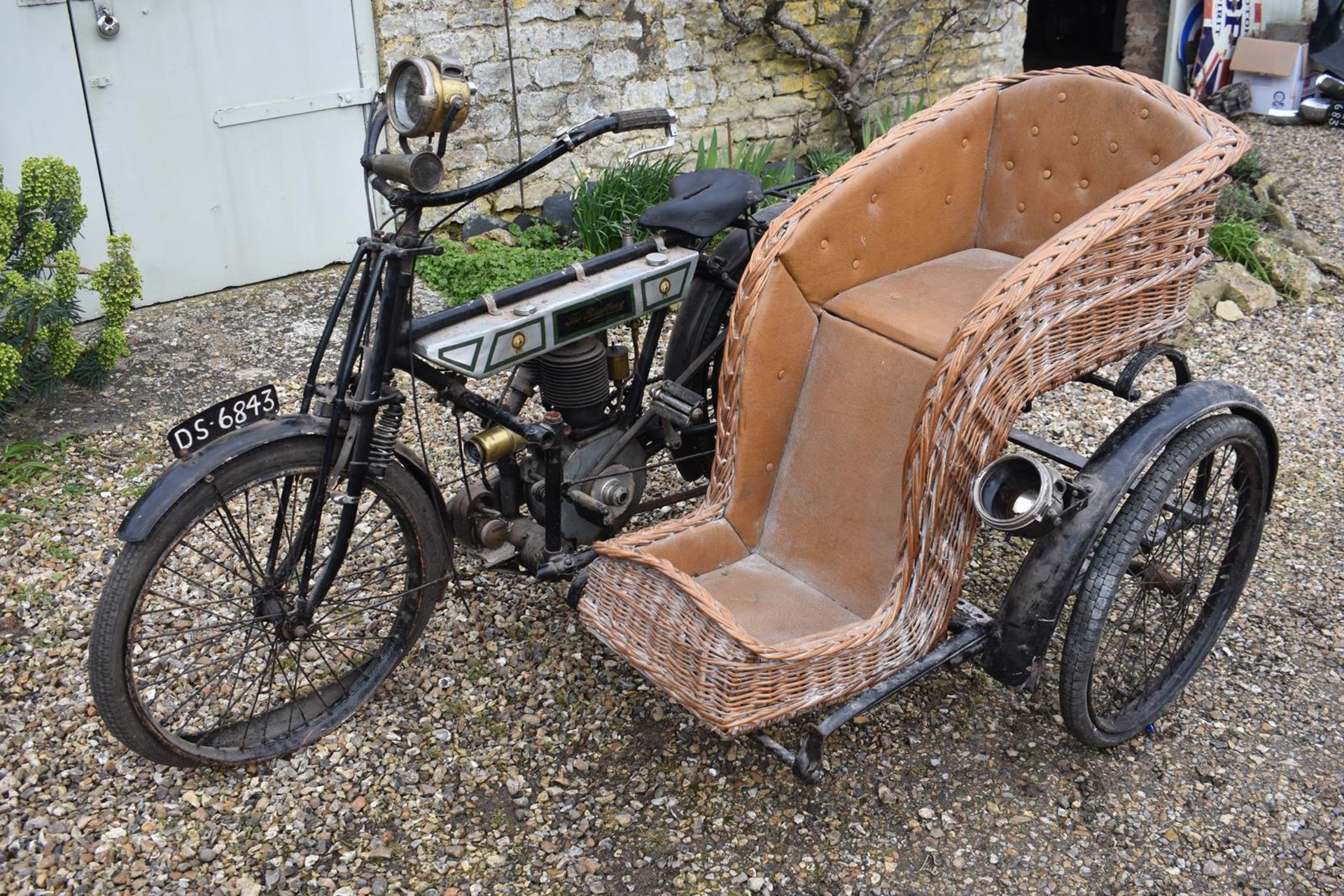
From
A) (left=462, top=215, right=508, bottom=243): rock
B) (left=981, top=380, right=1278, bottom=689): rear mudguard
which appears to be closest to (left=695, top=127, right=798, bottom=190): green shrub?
(left=462, top=215, right=508, bottom=243): rock

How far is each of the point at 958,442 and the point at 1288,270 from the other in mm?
4010

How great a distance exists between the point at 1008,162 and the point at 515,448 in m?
1.52

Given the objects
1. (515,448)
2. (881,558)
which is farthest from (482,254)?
(881,558)

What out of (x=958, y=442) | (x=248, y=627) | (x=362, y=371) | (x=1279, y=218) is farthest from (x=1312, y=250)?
(x=248, y=627)

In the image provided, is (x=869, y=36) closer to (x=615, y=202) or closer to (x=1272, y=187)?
(x=615, y=202)

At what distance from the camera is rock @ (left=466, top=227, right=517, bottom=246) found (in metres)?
5.87

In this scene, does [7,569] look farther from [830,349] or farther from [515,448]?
[830,349]

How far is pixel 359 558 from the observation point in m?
3.65

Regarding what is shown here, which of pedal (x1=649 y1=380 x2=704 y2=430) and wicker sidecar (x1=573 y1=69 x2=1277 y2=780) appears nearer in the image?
wicker sidecar (x1=573 y1=69 x2=1277 y2=780)

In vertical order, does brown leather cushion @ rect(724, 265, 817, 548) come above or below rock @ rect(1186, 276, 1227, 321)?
above

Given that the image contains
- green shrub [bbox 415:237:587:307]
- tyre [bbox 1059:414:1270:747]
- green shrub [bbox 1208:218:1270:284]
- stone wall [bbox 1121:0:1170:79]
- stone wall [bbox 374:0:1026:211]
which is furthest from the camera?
stone wall [bbox 1121:0:1170:79]

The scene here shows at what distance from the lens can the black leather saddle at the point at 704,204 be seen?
3.13 metres

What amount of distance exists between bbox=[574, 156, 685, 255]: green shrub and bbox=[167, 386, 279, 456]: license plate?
311 cm

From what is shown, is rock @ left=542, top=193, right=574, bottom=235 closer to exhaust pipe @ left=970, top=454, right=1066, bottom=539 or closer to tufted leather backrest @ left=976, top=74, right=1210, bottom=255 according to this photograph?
tufted leather backrest @ left=976, top=74, right=1210, bottom=255
